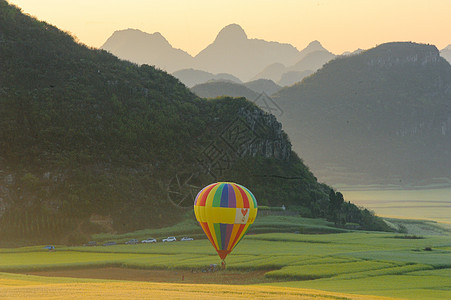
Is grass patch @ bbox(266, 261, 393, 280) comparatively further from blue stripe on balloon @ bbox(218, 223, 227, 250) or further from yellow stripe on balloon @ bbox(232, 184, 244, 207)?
yellow stripe on balloon @ bbox(232, 184, 244, 207)

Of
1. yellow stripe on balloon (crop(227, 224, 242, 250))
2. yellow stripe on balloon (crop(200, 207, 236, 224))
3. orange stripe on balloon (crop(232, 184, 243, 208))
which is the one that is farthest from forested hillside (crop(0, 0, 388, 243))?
orange stripe on balloon (crop(232, 184, 243, 208))

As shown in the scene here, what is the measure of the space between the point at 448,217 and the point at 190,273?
423 ft

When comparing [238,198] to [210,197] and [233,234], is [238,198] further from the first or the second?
[233,234]

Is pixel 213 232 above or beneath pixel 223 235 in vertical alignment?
above

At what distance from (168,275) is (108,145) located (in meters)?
72.0

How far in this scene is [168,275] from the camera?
242 feet

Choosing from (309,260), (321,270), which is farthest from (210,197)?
(321,270)

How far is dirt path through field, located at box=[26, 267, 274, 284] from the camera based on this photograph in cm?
6912

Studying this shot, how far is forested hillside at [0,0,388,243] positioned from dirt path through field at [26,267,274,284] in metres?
34.8

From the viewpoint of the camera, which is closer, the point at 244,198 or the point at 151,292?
the point at 151,292

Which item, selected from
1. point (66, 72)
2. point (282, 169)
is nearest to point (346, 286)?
point (282, 169)

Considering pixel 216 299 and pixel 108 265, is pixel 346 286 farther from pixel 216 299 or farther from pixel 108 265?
pixel 108 265

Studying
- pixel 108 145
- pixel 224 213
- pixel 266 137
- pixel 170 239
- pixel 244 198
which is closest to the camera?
pixel 224 213

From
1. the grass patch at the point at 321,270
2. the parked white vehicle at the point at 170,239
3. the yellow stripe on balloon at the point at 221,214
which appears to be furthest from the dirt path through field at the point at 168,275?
the parked white vehicle at the point at 170,239
